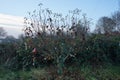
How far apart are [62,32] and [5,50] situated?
3815 mm

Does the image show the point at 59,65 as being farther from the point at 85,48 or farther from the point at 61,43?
the point at 85,48

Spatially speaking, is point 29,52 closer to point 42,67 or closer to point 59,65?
point 42,67

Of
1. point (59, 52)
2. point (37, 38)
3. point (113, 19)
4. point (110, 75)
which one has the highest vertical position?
point (113, 19)

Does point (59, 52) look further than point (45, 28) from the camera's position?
No

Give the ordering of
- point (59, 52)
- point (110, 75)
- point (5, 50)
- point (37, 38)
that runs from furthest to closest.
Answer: point (5, 50) < point (37, 38) < point (59, 52) < point (110, 75)

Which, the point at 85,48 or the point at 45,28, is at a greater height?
the point at 45,28

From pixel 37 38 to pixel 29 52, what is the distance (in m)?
1.26

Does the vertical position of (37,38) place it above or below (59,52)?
above

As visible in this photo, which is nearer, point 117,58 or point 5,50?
point 117,58

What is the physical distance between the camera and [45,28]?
11789 millimetres

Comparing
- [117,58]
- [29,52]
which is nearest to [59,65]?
[29,52]

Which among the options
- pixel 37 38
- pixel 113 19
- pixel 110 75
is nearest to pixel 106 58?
pixel 110 75

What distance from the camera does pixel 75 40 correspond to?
11.1 meters

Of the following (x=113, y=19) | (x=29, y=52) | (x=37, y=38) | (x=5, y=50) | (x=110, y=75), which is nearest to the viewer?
(x=110, y=75)
